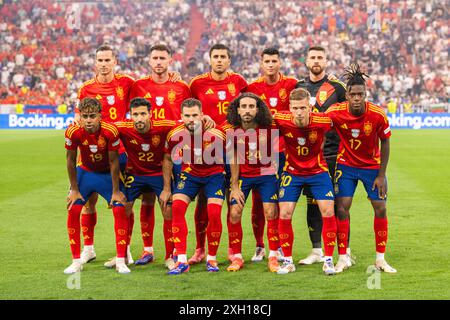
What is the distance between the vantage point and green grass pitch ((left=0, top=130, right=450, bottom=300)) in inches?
244

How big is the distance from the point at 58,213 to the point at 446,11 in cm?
3425

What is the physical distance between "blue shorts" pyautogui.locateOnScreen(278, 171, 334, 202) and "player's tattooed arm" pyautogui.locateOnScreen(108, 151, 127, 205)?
157cm

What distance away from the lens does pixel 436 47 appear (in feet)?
127

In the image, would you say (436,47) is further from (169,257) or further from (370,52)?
(169,257)

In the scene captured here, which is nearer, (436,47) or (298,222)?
(298,222)

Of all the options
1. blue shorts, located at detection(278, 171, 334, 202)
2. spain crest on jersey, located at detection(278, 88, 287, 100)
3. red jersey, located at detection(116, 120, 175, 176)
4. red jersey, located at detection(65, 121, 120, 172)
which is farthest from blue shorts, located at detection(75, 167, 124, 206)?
spain crest on jersey, located at detection(278, 88, 287, 100)

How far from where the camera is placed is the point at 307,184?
7258 millimetres

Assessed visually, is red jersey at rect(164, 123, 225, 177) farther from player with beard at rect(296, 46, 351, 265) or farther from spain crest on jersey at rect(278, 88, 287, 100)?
player with beard at rect(296, 46, 351, 265)

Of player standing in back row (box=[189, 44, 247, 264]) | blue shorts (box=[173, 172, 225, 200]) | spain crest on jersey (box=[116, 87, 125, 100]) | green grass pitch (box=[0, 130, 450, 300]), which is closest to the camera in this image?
green grass pitch (box=[0, 130, 450, 300])

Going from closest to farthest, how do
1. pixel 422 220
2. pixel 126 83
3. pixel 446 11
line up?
1. pixel 126 83
2. pixel 422 220
3. pixel 446 11

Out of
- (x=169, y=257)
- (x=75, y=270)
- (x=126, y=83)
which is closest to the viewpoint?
(x=75, y=270)

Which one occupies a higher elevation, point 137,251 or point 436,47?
point 436,47

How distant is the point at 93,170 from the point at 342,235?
255 cm
